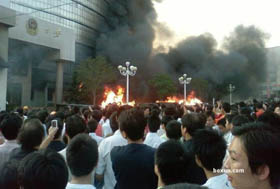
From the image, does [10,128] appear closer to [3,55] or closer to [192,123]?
[192,123]

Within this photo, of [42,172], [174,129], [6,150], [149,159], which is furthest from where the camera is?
[174,129]

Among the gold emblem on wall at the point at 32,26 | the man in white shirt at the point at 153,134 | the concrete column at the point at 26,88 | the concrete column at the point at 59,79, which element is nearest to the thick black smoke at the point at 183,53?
the concrete column at the point at 59,79

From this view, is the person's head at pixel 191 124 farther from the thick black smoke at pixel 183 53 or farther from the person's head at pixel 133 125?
the thick black smoke at pixel 183 53

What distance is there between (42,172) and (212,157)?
1303mm

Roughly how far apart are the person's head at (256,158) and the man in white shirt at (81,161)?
44.2 inches

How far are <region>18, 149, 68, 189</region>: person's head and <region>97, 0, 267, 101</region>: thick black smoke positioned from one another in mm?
35513

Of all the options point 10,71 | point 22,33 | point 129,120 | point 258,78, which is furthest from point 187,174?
point 258,78

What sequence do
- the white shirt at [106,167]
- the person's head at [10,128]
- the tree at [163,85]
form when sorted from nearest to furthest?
the white shirt at [106,167], the person's head at [10,128], the tree at [163,85]

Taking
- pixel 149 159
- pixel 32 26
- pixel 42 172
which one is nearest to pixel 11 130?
pixel 149 159

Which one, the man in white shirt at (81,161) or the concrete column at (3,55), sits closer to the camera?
the man in white shirt at (81,161)

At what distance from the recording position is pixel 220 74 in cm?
4194

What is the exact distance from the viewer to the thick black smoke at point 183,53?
39.4 m

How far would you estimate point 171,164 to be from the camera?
206cm

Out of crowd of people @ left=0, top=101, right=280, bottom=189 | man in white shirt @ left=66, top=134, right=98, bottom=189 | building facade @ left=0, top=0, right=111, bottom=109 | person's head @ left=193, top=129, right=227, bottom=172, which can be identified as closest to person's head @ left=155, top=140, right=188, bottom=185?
crowd of people @ left=0, top=101, right=280, bottom=189
